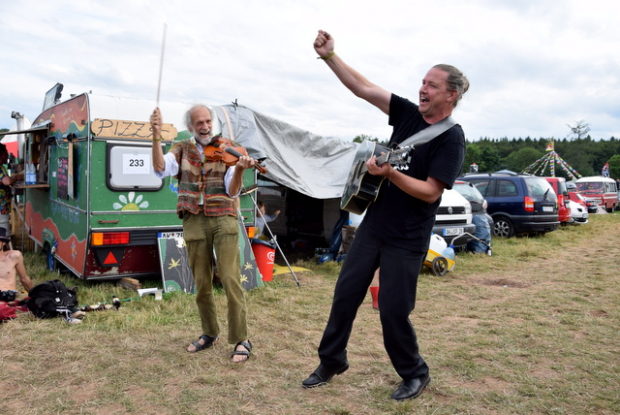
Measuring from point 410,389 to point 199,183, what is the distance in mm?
2054

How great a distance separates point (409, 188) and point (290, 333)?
2423 millimetres

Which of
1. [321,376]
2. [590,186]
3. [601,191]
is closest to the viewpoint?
[321,376]

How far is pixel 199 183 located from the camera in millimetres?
3842

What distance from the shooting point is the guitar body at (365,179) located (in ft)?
9.71

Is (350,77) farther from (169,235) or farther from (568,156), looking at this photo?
(568,156)

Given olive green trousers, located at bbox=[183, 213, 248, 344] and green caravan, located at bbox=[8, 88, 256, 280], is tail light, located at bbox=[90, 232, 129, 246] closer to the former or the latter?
green caravan, located at bbox=[8, 88, 256, 280]

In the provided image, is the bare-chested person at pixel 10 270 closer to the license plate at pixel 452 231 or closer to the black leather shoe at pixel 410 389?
the black leather shoe at pixel 410 389

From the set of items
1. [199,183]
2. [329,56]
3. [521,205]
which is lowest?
[521,205]

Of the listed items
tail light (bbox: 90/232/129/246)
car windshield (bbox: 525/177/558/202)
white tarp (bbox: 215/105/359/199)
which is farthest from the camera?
car windshield (bbox: 525/177/558/202)

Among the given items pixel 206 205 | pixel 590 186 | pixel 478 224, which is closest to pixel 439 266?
pixel 478 224

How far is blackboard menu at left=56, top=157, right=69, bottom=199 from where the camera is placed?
6.44m

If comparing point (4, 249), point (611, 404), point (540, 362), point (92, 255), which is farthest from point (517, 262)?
point (4, 249)

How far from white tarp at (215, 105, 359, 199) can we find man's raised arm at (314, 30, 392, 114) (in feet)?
12.5

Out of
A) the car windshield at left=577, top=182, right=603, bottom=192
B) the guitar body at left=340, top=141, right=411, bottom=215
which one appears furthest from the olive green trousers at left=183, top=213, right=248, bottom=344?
the car windshield at left=577, top=182, right=603, bottom=192
